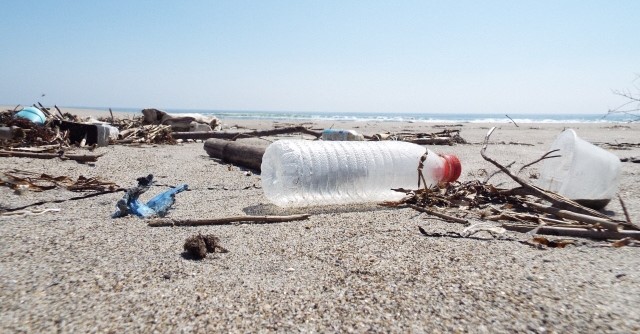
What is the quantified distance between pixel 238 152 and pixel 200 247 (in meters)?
3.08

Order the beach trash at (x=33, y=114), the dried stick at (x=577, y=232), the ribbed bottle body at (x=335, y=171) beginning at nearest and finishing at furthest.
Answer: the dried stick at (x=577, y=232)
the ribbed bottle body at (x=335, y=171)
the beach trash at (x=33, y=114)

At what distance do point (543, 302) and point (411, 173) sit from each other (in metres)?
1.87

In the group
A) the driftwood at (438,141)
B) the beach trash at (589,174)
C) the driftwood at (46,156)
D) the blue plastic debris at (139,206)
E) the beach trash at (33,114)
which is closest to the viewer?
the blue plastic debris at (139,206)

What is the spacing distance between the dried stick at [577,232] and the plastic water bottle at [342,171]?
1.02 meters

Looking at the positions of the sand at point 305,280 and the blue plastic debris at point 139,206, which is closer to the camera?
the sand at point 305,280

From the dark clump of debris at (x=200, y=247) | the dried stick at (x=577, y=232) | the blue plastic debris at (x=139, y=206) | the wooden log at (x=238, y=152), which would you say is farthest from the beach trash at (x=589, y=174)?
the wooden log at (x=238, y=152)

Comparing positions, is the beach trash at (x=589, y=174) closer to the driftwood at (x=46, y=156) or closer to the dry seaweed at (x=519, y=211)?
the dry seaweed at (x=519, y=211)

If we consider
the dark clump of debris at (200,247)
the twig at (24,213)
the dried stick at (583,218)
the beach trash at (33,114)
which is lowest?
the twig at (24,213)

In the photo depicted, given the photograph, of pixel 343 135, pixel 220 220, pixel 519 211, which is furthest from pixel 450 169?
pixel 343 135

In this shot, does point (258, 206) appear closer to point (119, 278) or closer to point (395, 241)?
point (395, 241)

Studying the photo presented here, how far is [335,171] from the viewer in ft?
9.31

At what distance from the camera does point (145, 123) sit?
Result: 9.59 metres

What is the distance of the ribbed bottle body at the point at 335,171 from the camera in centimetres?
275

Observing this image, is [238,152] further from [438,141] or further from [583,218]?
[438,141]
